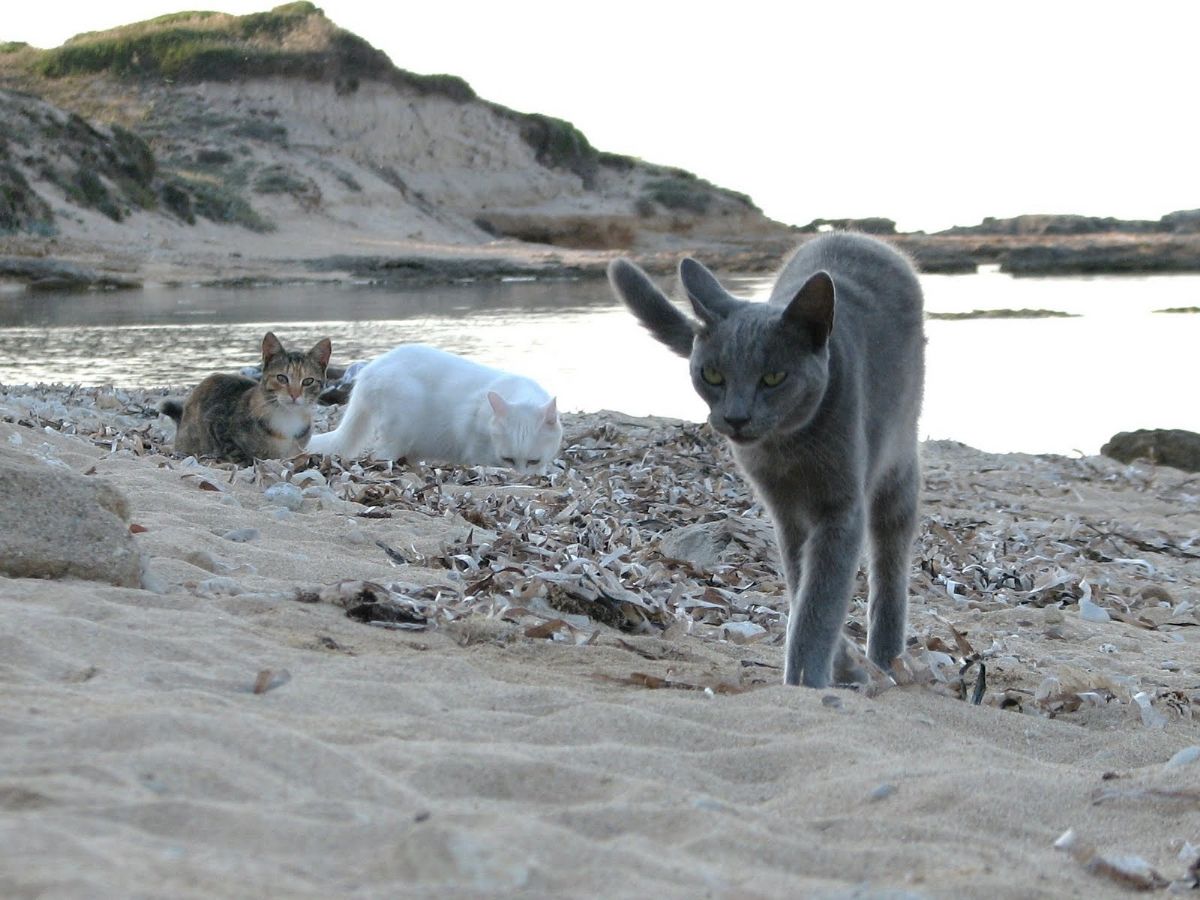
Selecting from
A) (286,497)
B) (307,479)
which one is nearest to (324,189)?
(307,479)

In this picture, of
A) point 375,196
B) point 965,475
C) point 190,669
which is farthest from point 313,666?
point 375,196

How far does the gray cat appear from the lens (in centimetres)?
359

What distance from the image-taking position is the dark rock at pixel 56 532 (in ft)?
10.7

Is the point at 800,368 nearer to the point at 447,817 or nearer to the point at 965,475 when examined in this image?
the point at 447,817

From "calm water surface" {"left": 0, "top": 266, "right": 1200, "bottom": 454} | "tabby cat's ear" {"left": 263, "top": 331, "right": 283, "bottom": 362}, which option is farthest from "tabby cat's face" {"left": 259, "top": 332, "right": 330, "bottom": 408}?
"calm water surface" {"left": 0, "top": 266, "right": 1200, "bottom": 454}

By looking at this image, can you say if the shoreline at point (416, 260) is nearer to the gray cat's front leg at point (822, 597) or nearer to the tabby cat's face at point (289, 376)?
the tabby cat's face at point (289, 376)

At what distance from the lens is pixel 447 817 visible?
2.06 meters

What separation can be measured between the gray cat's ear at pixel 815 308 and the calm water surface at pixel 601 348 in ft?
23.7

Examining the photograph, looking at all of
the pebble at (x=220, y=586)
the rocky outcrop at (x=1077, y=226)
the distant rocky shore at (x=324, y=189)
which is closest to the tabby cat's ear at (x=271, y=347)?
the pebble at (x=220, y=586)

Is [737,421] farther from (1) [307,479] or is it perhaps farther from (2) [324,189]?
(2) [324,189]

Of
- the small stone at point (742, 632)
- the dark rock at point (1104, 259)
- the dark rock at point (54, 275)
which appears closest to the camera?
the small stone at point (742, 632)

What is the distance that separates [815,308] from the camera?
140 inches

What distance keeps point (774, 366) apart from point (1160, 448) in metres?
7.13

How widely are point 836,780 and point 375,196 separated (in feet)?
142
